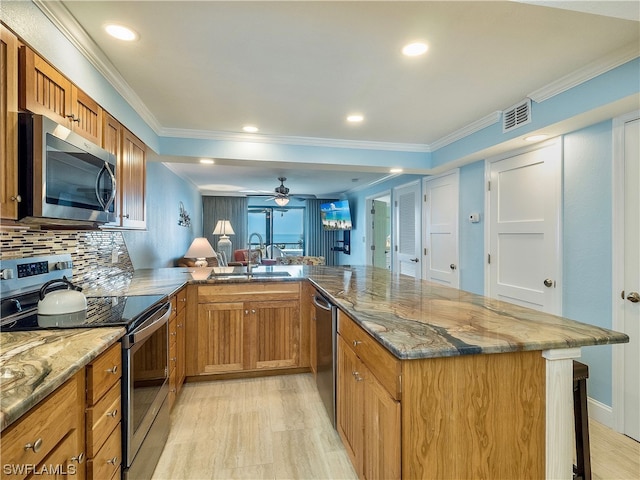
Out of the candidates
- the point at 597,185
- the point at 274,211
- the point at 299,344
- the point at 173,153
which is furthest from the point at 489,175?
the point at 274,211

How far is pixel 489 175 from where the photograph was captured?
10.8ft

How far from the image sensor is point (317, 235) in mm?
9250

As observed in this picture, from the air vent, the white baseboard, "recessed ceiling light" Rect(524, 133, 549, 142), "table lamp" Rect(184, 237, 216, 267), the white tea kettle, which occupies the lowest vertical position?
the white baseboard

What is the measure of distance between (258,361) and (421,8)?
2719 mm

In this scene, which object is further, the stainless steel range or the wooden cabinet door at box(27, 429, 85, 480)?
the stainless steel range

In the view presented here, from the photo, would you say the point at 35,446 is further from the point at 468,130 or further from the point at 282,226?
the point at 282,226

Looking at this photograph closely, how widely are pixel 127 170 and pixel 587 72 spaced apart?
3.17 metres

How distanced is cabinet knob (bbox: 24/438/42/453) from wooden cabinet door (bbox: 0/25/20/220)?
805mm

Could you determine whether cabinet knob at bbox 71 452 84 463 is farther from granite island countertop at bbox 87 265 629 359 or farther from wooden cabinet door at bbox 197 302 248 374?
wooden cabinet door at bbox 197 302 248 374

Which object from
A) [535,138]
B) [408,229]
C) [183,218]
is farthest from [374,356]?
[183,218]

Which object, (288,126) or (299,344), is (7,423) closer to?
(299,344)

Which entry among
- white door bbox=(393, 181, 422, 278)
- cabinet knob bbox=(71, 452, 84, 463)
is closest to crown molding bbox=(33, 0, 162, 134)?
cabinet knob bbox=(71, 452, 84, 463)

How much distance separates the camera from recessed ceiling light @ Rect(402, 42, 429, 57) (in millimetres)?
1770

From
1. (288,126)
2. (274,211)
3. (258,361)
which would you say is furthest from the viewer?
(274,211)
